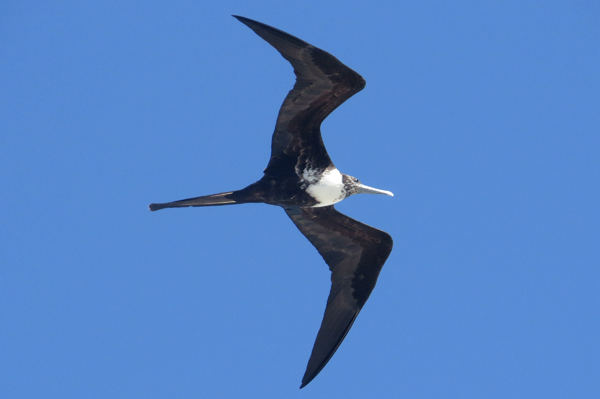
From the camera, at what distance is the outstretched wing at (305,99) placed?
752cm

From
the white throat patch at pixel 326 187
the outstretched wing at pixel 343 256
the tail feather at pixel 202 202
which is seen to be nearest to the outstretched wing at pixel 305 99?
the white throat patch at pixel 326 187

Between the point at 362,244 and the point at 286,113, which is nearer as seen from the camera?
the point at 286,113

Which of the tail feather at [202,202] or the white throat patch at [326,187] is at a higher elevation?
the white throat patch at [326,187]

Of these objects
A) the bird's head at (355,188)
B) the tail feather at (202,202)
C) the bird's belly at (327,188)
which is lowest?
the tail feather at (202,202)

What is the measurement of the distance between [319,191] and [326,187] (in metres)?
0.09

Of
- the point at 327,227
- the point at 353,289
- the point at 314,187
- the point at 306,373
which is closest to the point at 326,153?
the point at 314,187

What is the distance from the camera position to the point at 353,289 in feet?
29.0

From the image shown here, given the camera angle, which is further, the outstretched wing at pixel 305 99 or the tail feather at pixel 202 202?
the tail feather at pixel 202 202

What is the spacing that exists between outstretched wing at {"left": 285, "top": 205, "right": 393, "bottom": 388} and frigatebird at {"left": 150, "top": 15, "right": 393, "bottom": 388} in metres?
0.01

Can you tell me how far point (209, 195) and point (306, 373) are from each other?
2.20m

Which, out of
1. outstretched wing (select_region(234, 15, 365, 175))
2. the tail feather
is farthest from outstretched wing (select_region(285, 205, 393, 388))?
the tail feather

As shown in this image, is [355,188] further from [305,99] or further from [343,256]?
[305,99]

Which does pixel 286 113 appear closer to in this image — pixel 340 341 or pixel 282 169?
pixel 282 169

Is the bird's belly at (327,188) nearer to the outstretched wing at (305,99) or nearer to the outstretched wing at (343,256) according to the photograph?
the outstretched wing at (305,99)
